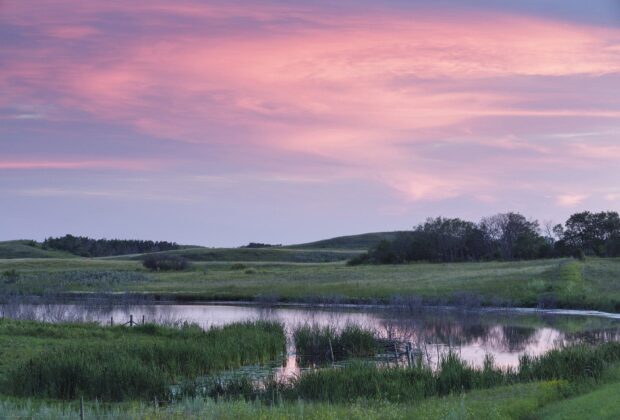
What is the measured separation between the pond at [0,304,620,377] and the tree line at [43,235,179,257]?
119 metres

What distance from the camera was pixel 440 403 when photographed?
60.0ft

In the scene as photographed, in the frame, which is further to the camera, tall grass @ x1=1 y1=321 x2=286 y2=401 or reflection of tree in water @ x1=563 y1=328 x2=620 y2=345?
reflection of tree in water @ x1=563 y1=328 x2=620 y2=345

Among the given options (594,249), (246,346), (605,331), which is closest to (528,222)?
(594,249)

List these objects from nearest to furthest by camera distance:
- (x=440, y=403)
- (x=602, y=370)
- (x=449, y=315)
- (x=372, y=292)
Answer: (x=440, y=403)
(x=602, y=370)
(x=449, y=315)
(x=372, y=292)

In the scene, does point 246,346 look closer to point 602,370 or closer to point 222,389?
point 222,389

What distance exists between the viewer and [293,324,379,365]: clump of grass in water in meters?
31.6

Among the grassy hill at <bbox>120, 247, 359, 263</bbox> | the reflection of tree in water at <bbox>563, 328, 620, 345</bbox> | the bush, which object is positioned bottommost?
the reflection of tree in water at <bbox>563, 328, 620, 345</bbox>

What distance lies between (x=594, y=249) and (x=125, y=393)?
3975 inches

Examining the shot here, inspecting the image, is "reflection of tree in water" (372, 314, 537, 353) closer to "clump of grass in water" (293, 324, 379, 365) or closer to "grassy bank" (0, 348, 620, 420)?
"clump of grass in water" (293, 324, 379, 365)

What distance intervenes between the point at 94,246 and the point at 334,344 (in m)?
154

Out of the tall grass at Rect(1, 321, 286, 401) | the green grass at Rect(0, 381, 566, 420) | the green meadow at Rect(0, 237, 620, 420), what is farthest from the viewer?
the tall grass at Rect(1, 321, 286, 401)

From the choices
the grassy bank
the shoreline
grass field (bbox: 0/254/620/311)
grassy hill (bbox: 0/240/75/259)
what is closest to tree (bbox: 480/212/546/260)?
grass field (bbox: 0/254/620/311)

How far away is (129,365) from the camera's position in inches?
925

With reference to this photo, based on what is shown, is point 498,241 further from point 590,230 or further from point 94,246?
point 94,246
